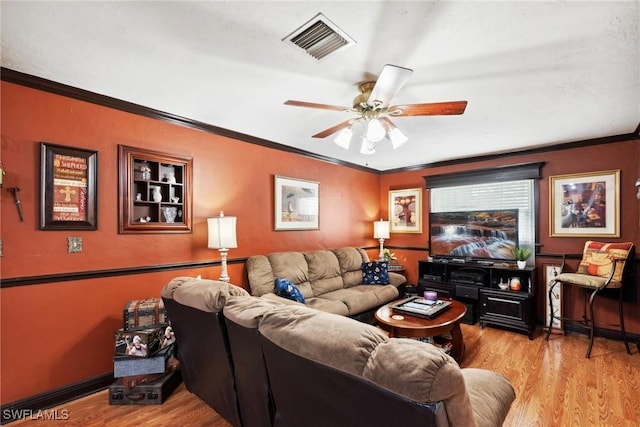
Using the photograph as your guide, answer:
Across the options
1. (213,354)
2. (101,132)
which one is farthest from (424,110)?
(101,132)

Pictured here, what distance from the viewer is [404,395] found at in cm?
83

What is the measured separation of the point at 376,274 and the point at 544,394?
226 centimetres

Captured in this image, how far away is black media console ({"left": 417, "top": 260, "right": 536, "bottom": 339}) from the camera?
3.61 m

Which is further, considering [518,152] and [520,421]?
[518,152]

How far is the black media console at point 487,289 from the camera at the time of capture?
361cm

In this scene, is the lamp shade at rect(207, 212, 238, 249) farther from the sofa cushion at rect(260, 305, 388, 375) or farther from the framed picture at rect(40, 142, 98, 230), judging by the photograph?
the sofa cushion at rect(260, 305, 388, 375)

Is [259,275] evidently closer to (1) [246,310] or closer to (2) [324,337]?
(1) [246,310]

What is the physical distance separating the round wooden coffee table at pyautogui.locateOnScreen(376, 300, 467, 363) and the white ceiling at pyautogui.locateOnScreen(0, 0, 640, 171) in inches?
76.5

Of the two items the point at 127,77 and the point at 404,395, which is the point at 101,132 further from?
the point at 404,395

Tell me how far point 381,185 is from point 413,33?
13.8 ft

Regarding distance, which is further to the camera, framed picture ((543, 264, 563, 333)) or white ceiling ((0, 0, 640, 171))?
framed picture ((543, 264, 563, 333))

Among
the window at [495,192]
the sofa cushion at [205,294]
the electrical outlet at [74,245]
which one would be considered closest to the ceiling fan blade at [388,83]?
the sofa cushion at [205,294]

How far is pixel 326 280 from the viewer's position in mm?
3996

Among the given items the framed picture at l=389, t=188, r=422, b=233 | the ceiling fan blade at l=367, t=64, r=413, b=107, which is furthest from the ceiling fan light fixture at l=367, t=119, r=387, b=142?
the framed picture at l=389, t=188, r=422, b=233
